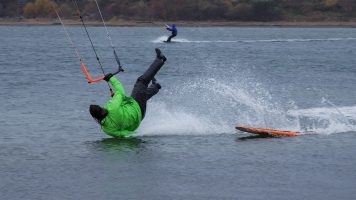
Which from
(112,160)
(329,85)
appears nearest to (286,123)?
(112,160)

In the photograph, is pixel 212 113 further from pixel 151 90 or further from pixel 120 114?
pixel 120 114

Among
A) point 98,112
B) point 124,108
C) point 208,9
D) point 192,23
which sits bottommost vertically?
point 98,112

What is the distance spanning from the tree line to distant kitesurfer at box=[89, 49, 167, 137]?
10038 cm

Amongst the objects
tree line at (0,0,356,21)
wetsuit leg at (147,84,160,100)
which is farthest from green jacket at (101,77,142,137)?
tree line at (0,0,356,21)

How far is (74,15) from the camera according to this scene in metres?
120

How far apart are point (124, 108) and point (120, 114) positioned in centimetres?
19

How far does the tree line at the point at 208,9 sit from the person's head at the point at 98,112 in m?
101

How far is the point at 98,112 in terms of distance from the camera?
65.1 ft

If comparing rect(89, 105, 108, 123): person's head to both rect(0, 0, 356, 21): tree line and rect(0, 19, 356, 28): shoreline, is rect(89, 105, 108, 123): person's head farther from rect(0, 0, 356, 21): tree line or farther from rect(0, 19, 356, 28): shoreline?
rect(0, 0, 356, 21): tree line

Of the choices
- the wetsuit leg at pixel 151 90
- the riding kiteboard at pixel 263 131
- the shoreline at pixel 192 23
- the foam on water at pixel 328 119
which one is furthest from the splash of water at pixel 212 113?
the shoreline at pixel 192 23

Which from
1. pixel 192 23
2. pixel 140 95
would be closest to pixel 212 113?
pixel 140 95

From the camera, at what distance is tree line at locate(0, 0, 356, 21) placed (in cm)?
12225

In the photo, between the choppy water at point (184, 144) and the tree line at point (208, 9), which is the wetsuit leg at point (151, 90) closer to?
the choppy water at point (184, 144)

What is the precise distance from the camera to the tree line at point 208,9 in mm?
122250
